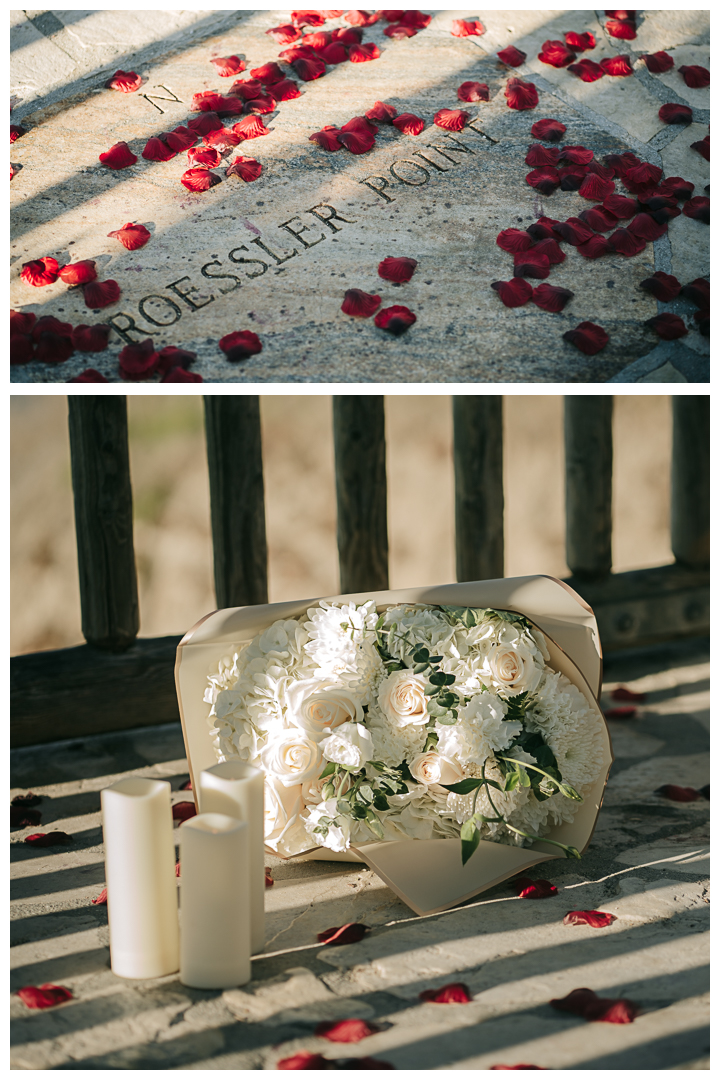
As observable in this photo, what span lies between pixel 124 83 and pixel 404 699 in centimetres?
172

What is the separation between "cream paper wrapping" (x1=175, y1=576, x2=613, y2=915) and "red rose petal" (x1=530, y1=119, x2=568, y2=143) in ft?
3.98

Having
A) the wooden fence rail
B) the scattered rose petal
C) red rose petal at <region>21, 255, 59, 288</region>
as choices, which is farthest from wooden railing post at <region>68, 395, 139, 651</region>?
the scattered rose petal

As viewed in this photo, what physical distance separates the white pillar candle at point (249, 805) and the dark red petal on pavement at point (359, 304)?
90cm

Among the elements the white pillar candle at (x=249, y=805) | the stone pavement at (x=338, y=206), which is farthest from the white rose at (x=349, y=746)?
the stone pavement at (x=338, y=206)

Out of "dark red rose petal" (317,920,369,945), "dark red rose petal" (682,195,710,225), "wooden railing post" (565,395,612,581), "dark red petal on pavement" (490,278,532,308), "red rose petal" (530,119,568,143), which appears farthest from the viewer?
"wooden railing post" (565,395,612,581)

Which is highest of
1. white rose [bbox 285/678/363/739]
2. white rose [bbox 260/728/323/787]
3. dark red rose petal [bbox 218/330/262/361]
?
dark red rose petal [bbox 218/330/262/361]

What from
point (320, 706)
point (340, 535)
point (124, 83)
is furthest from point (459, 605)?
point (124, 83)

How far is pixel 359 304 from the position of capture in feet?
5.26

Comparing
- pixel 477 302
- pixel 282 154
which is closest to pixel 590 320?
pixel 477 302

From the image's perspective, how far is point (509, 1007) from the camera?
3.61 ft

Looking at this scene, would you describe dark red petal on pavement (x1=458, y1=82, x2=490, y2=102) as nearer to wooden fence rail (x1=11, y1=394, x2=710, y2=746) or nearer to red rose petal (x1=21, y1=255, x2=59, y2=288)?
wooden fence rail (x1=11, y1=394, x2=710, y2=746)

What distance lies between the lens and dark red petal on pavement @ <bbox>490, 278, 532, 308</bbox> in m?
1.65

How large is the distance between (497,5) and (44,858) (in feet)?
8.31

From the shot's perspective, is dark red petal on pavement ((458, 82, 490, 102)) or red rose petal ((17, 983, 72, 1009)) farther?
dark red petal on pavement ((458, 82, 490, 102))
